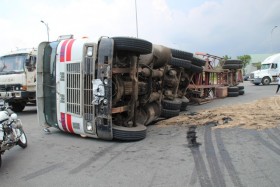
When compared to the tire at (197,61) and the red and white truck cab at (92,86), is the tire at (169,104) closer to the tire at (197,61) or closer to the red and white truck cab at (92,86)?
the red and white truck cab at (92,86)

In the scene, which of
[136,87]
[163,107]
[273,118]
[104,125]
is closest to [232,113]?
[273,118]

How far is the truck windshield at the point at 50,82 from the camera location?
6840 millimetres

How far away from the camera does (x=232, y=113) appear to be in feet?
29.4

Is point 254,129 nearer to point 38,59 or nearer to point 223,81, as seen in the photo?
point 38,59

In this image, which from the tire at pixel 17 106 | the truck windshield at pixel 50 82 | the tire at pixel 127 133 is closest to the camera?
the tire at pixel 127 133

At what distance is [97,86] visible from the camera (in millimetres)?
5922

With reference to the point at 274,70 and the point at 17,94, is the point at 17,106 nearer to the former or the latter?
the point at 17,94

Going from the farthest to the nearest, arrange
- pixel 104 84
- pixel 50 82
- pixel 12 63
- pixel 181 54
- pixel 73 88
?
pixel 12 63, pixel 181 54, pixel 50 82, pixel 73 88, pixel 104 84

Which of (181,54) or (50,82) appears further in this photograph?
(181,54)

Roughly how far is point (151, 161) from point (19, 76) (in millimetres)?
8631

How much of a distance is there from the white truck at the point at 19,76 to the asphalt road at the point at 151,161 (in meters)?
5.63

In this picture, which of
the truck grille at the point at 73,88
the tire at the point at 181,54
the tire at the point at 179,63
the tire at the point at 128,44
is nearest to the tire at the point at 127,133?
the truck grille at the point at 73,88

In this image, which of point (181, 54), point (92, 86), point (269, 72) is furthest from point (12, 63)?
Answer: point (269, 72)

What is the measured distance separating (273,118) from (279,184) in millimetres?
4645
